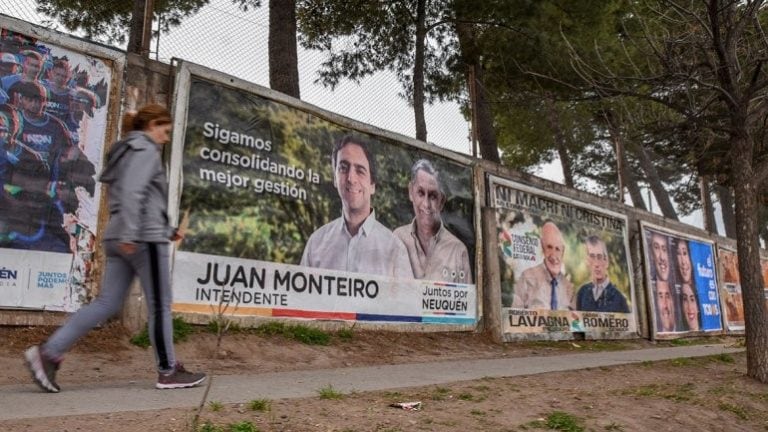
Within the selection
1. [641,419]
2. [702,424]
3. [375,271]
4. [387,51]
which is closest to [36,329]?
[375,271]

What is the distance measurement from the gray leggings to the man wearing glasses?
27.5ft

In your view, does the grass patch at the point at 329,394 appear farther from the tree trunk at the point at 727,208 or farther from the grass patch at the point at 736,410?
the tree trunk at the point at 727,208

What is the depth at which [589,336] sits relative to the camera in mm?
10805

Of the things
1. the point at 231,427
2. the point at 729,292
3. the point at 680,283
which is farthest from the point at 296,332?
the point at 729,292

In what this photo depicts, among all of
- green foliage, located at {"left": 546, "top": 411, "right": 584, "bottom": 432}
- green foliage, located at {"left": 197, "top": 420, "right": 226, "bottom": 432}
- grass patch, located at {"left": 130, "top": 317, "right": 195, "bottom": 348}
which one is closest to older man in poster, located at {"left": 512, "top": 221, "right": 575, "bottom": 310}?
grass patch, located at {"left": 130, "top": 317, "right": 195, "bottom": 348}

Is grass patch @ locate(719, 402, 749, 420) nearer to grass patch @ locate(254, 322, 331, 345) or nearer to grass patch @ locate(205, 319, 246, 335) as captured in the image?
grass patch @ locate(254, 322, 331, 345)

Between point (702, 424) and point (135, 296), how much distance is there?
4.59 m

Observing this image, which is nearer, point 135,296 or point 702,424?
point 702,424

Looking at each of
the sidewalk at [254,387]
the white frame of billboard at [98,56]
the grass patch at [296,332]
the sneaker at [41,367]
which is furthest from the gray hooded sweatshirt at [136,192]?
the grass patch at [296,332]

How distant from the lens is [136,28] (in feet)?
21.4

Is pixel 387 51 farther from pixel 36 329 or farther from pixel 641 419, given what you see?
pixel 641 419

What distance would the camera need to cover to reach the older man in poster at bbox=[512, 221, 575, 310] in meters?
9.66

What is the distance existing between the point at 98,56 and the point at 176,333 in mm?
2586

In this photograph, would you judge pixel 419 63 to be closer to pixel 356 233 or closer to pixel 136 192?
pixel 356 233
